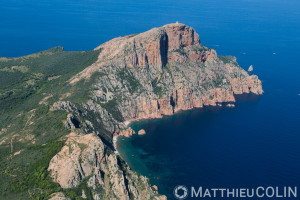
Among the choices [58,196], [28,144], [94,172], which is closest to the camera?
[58,196]

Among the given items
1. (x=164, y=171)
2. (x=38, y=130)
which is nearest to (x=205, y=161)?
(x=164, y=171)

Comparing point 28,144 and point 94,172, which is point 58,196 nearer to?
point 94,172

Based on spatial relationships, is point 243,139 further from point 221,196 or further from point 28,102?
point 28,102

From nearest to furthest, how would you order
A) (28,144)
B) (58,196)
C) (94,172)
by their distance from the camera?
(58,196) → (94,172) → (28,144)

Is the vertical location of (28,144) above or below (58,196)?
above

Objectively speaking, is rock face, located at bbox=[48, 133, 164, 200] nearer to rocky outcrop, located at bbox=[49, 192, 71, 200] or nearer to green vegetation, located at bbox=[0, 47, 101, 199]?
green vegetation, located at bbox=[0, 47, 101, 199]

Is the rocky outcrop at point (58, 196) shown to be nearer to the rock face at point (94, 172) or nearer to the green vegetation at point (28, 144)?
the green vegetation at point (28, 144)

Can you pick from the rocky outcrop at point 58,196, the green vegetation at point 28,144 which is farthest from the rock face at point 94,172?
the rocky outcrop at point 58,196

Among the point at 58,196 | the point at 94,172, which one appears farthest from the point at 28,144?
the point at 58,196

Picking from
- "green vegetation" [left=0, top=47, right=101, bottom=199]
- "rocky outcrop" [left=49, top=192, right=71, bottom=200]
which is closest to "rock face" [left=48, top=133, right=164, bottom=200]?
"green vegetation" [left=0, top=47, right=101, bottom=199]
